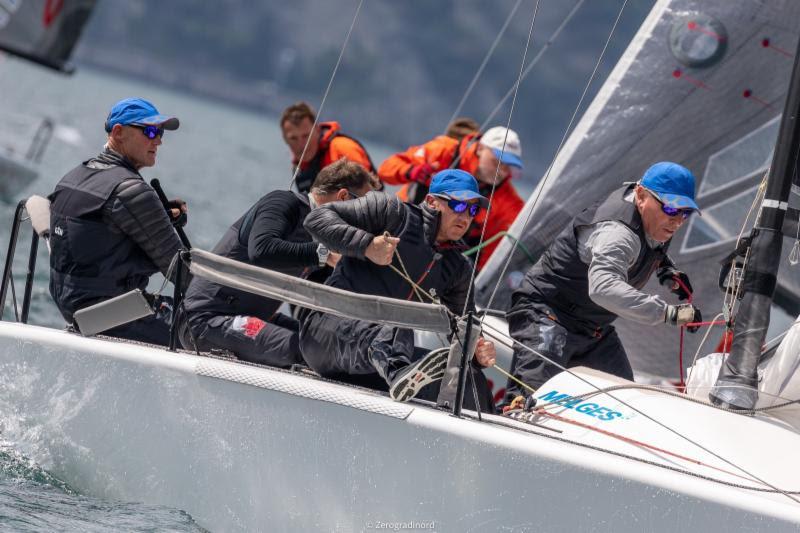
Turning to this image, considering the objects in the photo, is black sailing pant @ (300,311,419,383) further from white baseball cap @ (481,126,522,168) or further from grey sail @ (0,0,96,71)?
grey sail @ (0,0,96,71)

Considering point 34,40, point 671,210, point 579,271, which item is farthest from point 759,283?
point 34,40

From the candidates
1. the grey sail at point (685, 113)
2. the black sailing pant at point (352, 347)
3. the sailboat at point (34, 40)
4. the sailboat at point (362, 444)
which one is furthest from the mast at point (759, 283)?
the sailboat at point (34, 40)

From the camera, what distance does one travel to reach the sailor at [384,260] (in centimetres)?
318

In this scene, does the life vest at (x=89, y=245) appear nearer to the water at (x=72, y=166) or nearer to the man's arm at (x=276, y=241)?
the man's arm at (x=276, y=241)

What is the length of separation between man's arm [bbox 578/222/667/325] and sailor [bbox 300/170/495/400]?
359mm

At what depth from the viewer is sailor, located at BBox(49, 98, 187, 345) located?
3590mm

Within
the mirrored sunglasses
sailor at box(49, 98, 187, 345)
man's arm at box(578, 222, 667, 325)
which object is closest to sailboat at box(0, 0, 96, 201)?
sailor at box(49, 98, 187, 345)

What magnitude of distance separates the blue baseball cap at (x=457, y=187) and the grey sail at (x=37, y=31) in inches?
330

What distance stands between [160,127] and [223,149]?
3144 cm

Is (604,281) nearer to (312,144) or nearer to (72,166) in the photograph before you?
(312,144)

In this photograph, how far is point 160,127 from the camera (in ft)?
12.2

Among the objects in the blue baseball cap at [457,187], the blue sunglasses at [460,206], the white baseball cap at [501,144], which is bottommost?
the blue sunglasses at [460,206]

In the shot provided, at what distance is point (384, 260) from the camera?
3.15m

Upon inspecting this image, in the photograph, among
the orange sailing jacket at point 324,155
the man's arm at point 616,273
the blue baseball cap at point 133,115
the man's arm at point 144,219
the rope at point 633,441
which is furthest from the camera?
the orange sailing jacket at point 324,155
